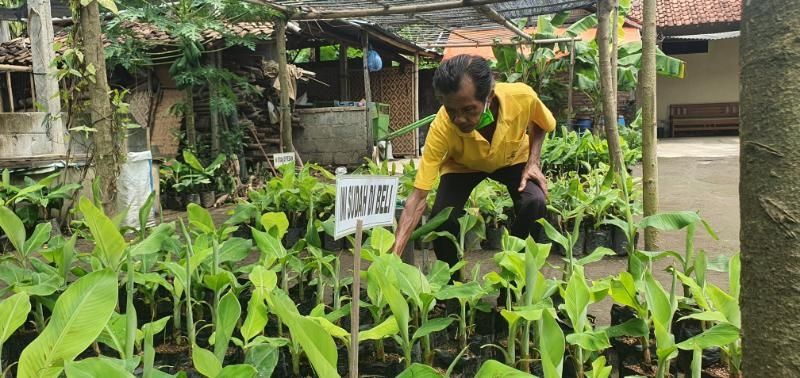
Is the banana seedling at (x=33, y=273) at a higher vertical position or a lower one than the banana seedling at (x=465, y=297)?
higher

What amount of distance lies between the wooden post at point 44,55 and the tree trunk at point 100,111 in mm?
3508

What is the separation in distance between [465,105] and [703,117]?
1546cm

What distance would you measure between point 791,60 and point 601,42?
9.60 ft

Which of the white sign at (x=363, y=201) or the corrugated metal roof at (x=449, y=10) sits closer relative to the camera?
the white sign at (x=363, y=201)

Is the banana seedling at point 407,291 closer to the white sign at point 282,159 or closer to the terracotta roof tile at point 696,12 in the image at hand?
the white sign at point 282,159

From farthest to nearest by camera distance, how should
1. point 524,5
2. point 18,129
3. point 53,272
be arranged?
point 18,129 → point 524,5 → point 53,272

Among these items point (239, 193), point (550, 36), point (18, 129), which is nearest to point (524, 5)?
point (550, 36)

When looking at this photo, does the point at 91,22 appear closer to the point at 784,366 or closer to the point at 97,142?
the point at 97,142

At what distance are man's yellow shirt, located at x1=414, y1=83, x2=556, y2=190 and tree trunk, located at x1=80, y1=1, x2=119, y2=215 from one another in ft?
4.84

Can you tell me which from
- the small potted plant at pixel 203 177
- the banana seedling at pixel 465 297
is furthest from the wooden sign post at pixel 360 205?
the small potted plant at pixel 203 177

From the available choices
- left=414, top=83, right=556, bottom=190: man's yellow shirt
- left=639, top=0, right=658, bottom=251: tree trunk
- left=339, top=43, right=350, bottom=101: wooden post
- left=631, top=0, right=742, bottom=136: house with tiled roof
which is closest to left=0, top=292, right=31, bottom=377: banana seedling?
left=414, top=83, right=556, bottom=190: man's yellow shirt

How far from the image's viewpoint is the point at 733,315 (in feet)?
5.42

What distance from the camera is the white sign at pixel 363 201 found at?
134 cm

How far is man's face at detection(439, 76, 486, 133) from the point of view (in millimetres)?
2191
